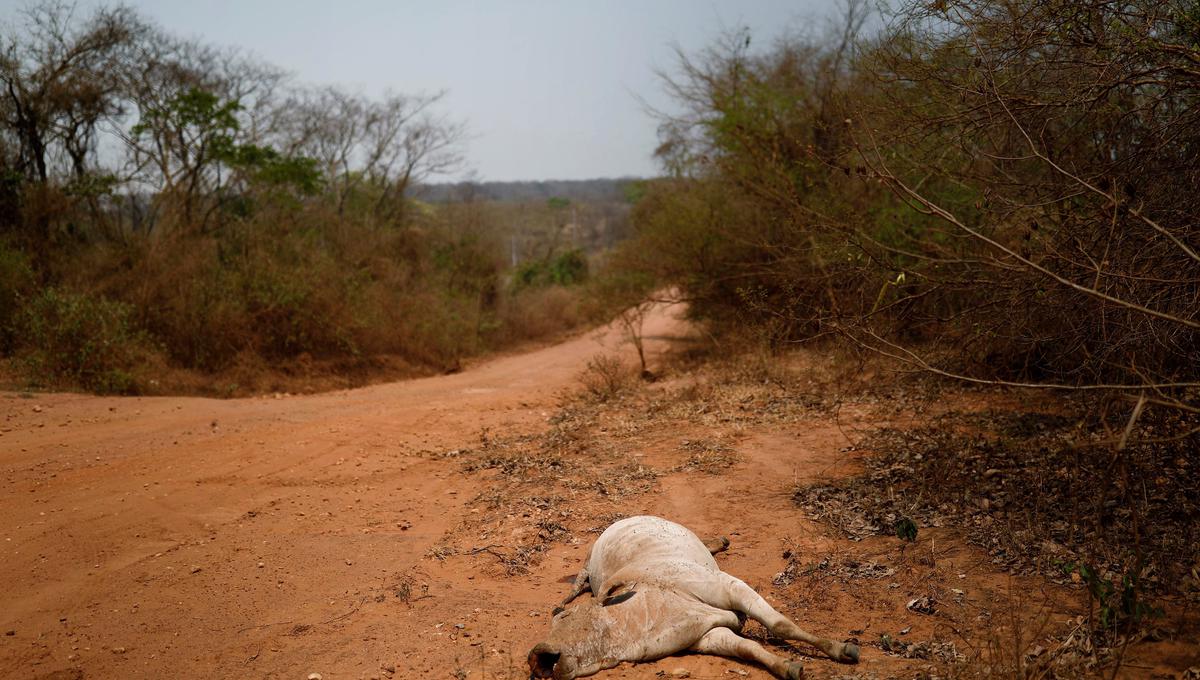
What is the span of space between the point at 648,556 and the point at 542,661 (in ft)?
2.64

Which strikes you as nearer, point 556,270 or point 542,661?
point 542,661

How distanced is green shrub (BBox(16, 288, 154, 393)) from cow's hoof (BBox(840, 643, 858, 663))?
31.9 ft

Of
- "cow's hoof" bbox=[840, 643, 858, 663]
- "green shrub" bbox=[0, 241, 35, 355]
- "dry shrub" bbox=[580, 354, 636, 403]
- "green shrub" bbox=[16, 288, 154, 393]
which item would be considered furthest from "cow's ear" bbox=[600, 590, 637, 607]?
"green shrub" bbox=[0, 241, 35, 355]

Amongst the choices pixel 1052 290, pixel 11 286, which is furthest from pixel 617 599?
pixel 11 286

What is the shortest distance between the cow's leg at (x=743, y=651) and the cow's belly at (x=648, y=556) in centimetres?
29

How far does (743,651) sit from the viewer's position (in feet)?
11.2

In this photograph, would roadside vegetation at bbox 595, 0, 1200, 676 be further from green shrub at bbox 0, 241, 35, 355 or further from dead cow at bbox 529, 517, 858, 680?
green shrub at bbox 0, 241, 35, 355

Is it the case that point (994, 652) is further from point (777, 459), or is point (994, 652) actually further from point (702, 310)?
point (702, 310)

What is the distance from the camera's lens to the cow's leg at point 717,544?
4840mm

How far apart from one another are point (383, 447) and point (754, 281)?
6541 millimetres

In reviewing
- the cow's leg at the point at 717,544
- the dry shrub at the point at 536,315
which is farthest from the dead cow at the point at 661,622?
the dry shrub at the point at 536,315

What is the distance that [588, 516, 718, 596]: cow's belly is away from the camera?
12.5 ft

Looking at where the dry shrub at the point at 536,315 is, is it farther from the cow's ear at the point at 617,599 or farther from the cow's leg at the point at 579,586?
the cow's ear at the point at 617,599

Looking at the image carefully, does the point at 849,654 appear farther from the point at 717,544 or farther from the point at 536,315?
the point at 536,315
